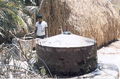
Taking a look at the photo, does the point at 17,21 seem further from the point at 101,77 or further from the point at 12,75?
the point at 101,77

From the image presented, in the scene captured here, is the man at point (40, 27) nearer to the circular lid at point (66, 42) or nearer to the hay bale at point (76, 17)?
the hay bale at point (76, 17)

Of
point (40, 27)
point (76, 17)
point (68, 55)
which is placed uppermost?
point (76, 17)

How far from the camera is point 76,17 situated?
12664mm

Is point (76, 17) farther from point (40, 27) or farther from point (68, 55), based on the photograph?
point (68, 55)

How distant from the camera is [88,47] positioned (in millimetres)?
7266

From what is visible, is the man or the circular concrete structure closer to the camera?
the circular concrete structure

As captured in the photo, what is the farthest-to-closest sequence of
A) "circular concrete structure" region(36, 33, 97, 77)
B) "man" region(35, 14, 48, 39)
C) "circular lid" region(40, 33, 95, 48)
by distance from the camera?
1. "man" region(35, 14, 48, 39)
2. "circular lid" region(40, 33, 95, 48)
3. "circular concrete structure" region(36, 33, 97, 77)

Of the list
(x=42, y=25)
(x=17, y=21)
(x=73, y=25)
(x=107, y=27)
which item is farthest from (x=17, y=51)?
(x=107, y=27)

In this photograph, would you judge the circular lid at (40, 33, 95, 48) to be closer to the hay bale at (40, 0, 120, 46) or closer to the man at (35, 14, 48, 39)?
the man at (35, 14, 48, 39)

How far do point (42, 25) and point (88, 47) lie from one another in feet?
12.4

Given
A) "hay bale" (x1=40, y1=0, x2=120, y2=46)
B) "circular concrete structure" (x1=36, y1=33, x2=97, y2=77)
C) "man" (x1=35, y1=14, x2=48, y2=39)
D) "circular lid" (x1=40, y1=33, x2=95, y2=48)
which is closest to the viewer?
"circular concrete structure" (x1=36, y1=33, x2=97, y2=77)

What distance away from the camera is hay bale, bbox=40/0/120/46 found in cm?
1258

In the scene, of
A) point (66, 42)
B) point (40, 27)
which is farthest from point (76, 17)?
point (66, 42)

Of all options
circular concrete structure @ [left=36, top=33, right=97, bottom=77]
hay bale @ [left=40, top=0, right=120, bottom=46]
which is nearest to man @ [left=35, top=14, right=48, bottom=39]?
hay bale @ [left=40, top=0, right=120, bottom=46]
